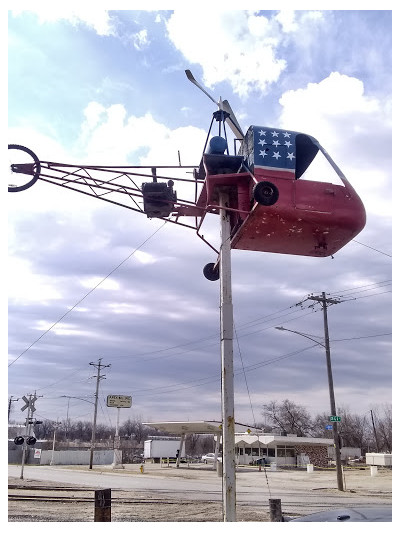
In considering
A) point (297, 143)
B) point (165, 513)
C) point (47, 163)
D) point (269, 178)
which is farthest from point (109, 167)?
point (165, 513)

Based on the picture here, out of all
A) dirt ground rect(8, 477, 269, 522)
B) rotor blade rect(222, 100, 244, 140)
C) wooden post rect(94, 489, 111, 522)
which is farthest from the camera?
dirt ground rect(8, 477, 269, 522)

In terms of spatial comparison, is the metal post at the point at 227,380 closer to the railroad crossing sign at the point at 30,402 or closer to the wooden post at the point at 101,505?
the wooden post at the point at 101,505

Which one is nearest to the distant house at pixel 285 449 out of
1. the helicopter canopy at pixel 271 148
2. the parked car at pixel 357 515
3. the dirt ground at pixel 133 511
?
the dirt ground at pixel 133 511

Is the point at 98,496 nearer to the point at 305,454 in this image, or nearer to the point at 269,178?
the point at 269,178

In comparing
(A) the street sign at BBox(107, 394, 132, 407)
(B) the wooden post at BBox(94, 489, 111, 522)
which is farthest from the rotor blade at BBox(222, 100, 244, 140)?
(A) the street sign at BBox(107, 394, 132, 407)

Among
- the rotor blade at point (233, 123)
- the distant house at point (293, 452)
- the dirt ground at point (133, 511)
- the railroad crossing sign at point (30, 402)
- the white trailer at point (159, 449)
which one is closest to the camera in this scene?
the rotor blade at point (233, 123)

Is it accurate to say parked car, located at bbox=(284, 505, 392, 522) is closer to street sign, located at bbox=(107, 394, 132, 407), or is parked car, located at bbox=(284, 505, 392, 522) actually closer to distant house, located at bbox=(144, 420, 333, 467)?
street sign, located at bbox=(107, 394, 132, 407)

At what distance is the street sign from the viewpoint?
56.5 meters

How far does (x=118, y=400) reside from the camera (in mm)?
57438

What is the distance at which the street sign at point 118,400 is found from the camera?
185 feet

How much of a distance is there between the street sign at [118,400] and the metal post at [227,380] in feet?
166

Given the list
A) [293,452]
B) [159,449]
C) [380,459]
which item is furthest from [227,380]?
[159,449]

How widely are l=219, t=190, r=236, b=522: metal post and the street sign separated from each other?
5048 cm

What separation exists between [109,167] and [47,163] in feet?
3.89
